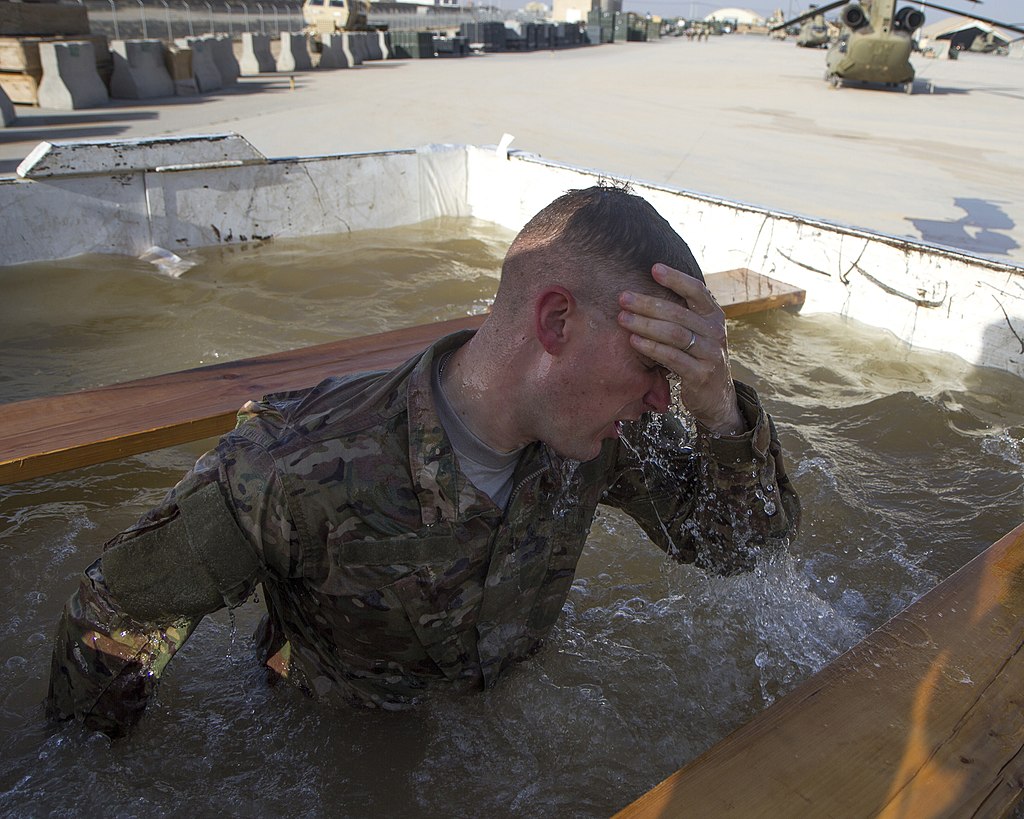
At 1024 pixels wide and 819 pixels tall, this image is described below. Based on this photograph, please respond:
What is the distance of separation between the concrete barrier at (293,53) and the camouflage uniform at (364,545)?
23217 millimetres

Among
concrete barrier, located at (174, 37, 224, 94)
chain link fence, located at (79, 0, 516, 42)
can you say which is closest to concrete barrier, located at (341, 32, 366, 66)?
chain link fence, located at (79, 0, 516, 42)

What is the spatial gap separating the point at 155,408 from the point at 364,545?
2045mm

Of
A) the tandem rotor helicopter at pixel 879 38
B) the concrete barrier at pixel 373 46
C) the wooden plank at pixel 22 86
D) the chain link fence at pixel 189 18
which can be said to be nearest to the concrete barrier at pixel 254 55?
the chain link fence at pixel 189 18

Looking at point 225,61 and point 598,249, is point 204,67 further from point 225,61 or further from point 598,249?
point 598,249

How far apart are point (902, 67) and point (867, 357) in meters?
16.2

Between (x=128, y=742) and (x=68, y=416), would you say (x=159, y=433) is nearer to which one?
(x=68, y=416)

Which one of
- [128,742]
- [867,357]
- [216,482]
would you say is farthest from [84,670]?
[867,357]

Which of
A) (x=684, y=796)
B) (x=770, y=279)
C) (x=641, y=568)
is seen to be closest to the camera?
(x=684, y=796)

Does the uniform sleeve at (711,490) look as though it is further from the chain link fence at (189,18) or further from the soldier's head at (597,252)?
the chain link fence at (189,18)

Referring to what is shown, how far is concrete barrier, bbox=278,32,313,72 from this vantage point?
891 inches

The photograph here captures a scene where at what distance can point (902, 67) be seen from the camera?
18109mm

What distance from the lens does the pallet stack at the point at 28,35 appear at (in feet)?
46.7

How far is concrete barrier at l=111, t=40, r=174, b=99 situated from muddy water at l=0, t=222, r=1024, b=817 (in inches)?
481

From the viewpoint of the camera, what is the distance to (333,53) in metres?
24.2
